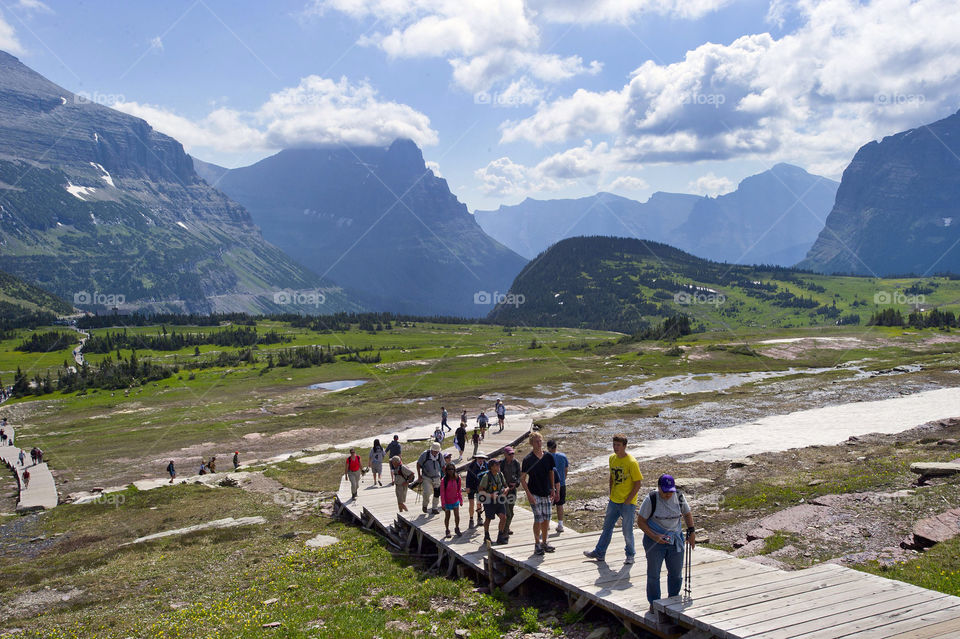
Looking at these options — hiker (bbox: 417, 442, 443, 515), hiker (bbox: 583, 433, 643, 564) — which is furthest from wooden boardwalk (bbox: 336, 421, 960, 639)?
hiker (bbox: 417, 442, 443, 515)

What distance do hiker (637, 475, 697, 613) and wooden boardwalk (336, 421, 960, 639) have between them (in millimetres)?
524

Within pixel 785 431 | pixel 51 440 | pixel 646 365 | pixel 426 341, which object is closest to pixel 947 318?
pixel 646 365

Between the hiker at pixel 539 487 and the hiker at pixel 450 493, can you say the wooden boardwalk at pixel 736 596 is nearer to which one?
the hiker at pixel 539 487

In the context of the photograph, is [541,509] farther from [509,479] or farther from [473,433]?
[473,433]

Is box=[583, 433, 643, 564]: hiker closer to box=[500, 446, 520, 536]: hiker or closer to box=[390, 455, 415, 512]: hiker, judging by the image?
box=[500, 446, 520, 536]: hiker

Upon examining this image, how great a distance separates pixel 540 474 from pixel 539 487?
14.3 inches

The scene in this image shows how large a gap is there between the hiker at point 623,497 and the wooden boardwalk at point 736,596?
51 centimetres

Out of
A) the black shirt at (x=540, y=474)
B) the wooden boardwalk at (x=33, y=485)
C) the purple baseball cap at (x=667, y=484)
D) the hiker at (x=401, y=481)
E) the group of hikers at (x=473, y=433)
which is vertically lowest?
the wooden boardwalk at (x=33, y=485)

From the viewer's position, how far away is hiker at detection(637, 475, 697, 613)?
1174cm

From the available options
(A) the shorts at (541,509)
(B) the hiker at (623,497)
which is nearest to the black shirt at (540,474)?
(A) the shorts at (541,509)

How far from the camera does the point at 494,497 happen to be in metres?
17.4

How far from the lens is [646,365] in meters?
108

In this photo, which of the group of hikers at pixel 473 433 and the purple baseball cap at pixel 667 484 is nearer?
the purple baseball cap at pixel 667 484

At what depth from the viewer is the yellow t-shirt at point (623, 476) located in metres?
14.4
